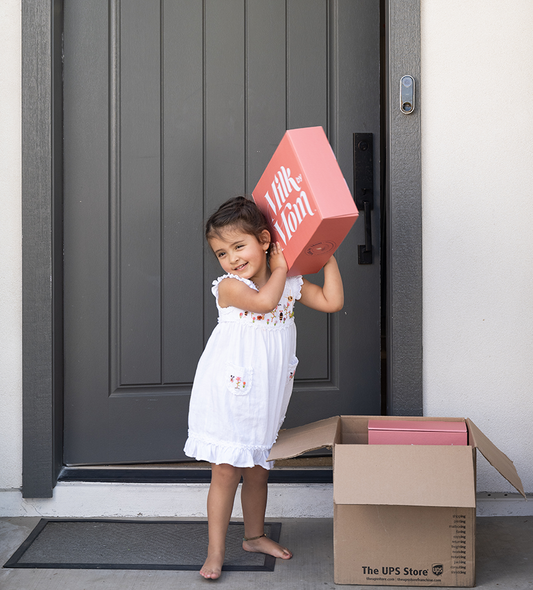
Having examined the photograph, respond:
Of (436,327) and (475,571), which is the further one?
(436,327)

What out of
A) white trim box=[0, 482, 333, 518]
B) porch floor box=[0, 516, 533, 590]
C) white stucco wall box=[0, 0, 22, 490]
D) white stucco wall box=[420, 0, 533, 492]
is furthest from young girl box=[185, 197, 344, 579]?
white stucco wall box=[0, 0, 22, 490]

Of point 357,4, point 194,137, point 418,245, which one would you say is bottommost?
point 418,245

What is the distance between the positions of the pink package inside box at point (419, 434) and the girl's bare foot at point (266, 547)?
465 mm

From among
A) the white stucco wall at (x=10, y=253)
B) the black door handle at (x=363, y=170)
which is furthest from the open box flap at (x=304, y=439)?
the white stucco wall at (x=10, y=253)

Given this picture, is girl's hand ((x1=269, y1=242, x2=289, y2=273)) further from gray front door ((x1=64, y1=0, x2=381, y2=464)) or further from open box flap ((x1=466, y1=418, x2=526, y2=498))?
open box flap ((x1=466, y1=418, x2=526, y2=498))

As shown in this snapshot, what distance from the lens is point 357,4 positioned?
2252 millimetres

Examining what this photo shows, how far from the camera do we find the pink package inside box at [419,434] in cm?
179

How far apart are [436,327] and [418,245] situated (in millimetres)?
317

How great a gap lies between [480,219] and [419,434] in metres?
0.86

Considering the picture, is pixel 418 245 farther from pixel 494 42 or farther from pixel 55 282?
pixel 55 282

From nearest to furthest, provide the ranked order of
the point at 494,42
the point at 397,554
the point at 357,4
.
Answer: the point at 397,554, the point at 494,42, the point at 357,4

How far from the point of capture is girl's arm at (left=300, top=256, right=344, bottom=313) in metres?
1.82

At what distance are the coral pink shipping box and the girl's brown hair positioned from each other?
1.6 inches

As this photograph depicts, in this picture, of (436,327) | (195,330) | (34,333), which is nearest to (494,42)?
(436,327)
